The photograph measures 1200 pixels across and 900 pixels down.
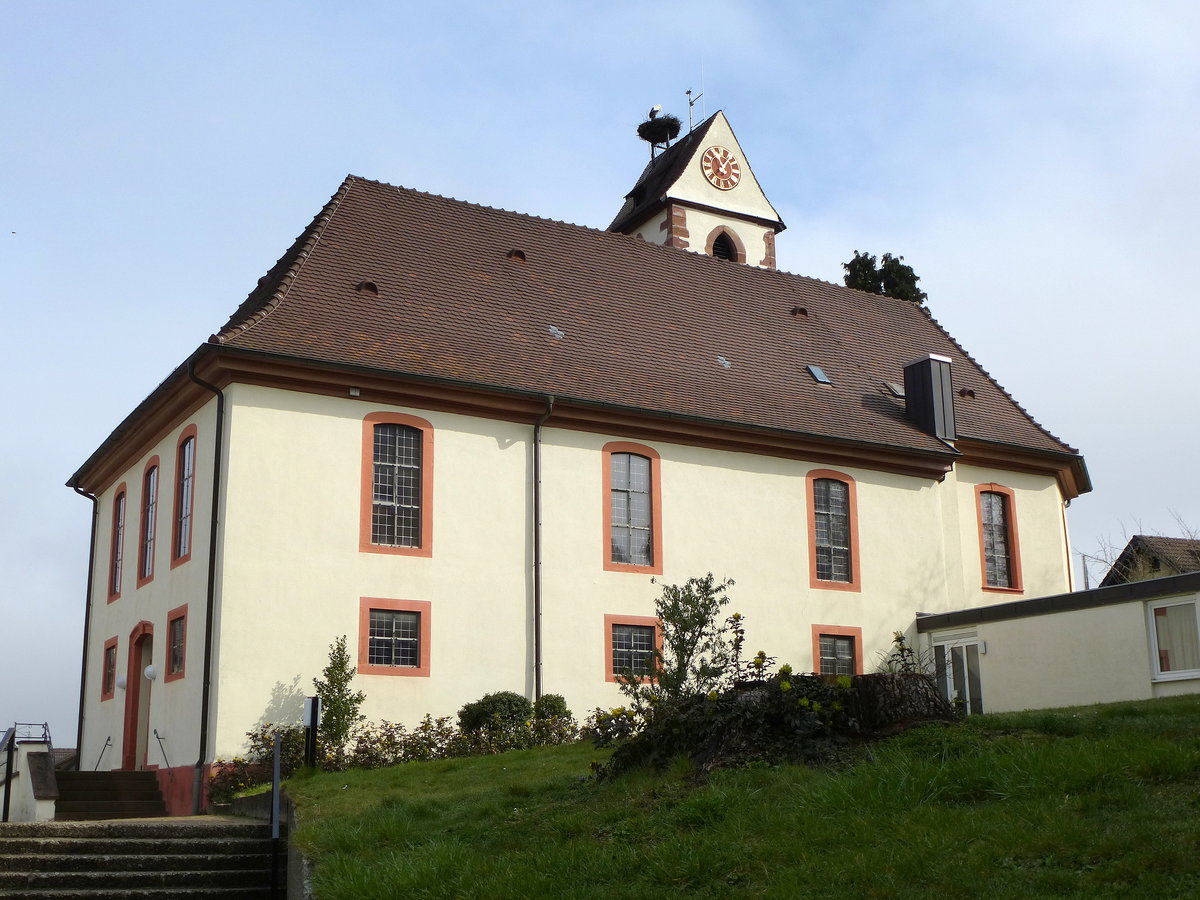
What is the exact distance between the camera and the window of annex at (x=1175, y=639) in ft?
65.3

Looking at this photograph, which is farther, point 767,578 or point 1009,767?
point 767,578

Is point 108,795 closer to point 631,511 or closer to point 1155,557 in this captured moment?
point 631,511

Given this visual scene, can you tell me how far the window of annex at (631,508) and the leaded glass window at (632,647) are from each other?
0.97 metres

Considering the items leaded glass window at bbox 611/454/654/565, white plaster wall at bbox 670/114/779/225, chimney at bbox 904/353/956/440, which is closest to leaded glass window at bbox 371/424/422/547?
leaded glass window at bbox 611/454/654/565

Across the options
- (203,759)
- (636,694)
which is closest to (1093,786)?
(636,694)

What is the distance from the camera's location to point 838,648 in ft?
79.7

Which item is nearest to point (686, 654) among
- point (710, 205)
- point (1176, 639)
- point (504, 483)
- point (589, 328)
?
point (504, 483)

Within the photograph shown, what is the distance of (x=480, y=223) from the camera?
26.5m

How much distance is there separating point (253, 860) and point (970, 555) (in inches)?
697

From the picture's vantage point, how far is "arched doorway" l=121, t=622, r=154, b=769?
22.1 metres

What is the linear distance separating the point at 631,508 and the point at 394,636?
4.78 m

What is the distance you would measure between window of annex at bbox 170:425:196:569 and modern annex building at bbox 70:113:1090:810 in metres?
0.13

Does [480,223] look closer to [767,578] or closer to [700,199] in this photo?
[767,578]

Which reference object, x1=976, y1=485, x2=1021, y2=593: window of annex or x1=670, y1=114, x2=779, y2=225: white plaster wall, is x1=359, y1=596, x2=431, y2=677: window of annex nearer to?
x1=976, y1=485, x2=1021, y2=593: window of annex
